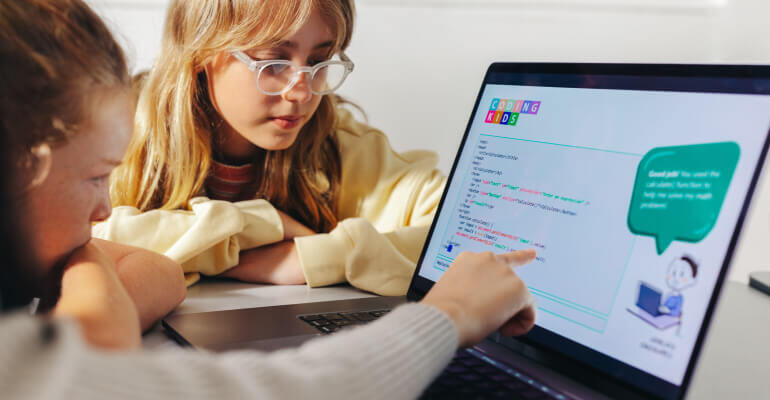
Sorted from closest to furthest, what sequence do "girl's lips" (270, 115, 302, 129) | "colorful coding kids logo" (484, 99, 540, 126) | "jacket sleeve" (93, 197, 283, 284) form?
"colorful coding kids logo" (484, 99, 540, 126)
"jacket sleeve" (93, 197, 283, 284)
"girl's lips" (270, 115, 302, 129)

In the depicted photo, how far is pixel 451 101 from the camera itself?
57.1 inches

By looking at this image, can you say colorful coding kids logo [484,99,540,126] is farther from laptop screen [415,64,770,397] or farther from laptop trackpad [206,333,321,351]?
laptop trackpad [206,333,321,351]

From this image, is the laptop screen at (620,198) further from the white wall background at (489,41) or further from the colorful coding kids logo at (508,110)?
the white wall background at (489,41)

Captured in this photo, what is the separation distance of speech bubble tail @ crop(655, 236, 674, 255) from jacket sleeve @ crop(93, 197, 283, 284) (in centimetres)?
51

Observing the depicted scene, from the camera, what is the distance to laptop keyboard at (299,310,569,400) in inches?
18.3

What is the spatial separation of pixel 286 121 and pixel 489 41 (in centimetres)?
64

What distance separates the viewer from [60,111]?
1.42 ft

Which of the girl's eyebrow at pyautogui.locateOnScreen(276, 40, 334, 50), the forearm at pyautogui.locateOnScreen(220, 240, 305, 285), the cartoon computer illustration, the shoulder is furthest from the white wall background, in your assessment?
the cartoon computer illustration

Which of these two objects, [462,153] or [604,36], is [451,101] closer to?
[604,36]

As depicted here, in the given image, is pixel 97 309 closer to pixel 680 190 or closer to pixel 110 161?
pixel 110 161

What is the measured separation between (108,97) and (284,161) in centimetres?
59

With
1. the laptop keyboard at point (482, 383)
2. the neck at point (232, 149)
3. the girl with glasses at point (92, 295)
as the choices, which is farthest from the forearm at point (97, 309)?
the neck at point (232, 149)

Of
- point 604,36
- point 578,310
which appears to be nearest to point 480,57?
point 604,36

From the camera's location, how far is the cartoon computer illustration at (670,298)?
455mm
